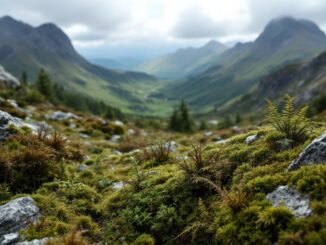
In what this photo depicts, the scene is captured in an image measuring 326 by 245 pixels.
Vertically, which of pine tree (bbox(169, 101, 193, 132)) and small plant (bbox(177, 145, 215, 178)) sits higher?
small plant (bbox(177, 145, 215, 178))

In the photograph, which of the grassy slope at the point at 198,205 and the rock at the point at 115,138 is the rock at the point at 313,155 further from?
the rock at the point at 115,138

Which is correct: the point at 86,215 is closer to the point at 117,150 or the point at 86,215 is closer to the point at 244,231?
the point at 244,231

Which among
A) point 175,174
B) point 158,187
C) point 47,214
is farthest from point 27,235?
point 175,174

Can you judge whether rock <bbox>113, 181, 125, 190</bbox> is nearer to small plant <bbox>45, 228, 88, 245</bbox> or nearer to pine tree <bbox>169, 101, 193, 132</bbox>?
small plant <bbox>45, 228, 88, 245</bbox>

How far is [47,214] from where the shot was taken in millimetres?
9383

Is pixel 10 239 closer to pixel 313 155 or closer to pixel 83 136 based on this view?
pixel 313 155

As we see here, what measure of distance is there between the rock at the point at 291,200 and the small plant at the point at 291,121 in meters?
2.73

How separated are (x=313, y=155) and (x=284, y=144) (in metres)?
1.55

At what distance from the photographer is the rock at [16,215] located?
841 centimetres

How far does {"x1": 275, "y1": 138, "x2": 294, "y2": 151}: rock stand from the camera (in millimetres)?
9570

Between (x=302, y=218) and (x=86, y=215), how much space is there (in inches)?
248

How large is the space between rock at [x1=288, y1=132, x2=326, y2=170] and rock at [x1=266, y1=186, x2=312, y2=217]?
861 millimetres

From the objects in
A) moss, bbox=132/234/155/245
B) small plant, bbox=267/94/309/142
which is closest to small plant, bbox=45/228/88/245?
moss, bbox=132/234/155/245

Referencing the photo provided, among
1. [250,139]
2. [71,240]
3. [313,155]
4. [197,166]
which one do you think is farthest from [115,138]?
[313,155]
